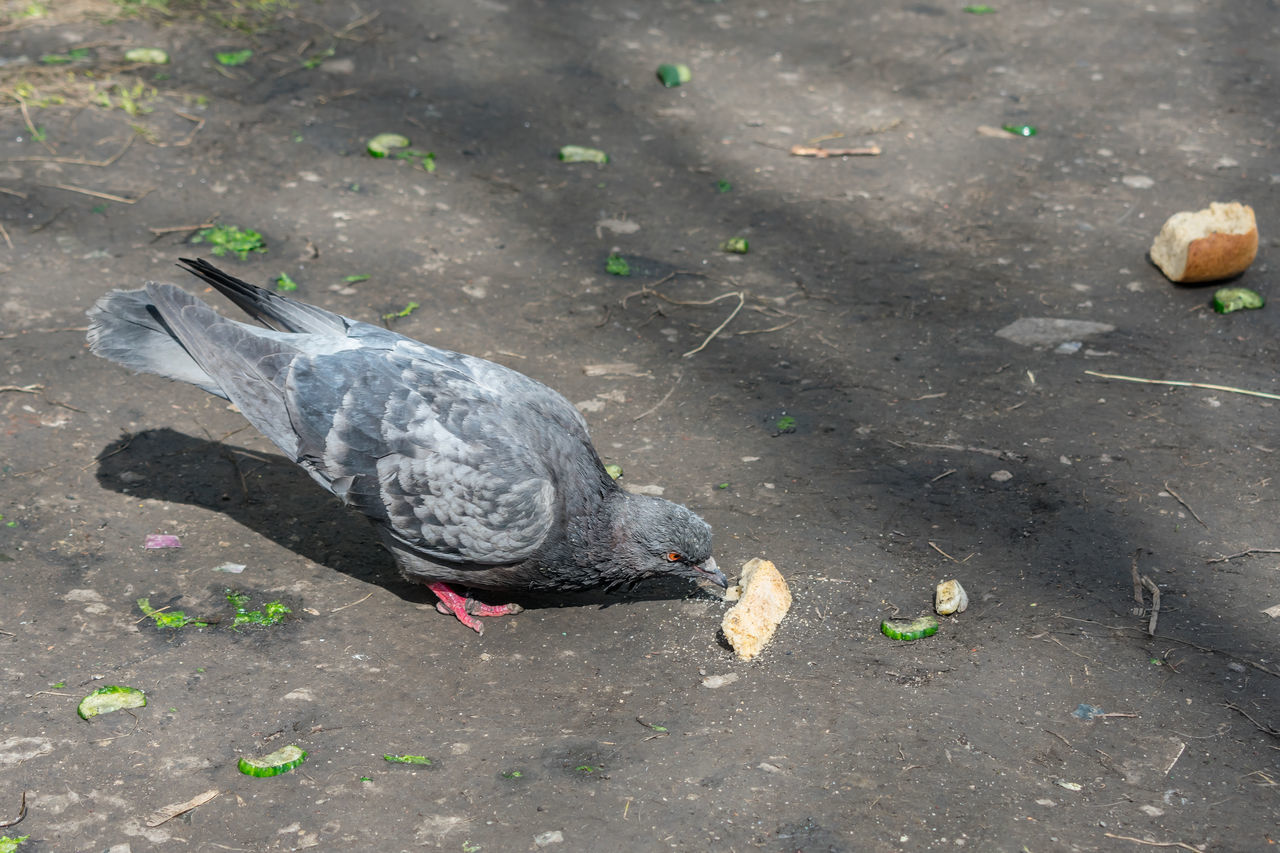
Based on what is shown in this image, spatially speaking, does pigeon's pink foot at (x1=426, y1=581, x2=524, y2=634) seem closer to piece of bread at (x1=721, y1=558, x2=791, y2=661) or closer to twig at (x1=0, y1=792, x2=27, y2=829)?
piece of bread at (x1=721, y1=558, x2=791, y2=661)

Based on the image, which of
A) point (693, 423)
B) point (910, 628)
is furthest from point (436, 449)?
point (910, 628)

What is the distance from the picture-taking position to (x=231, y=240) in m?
5.93

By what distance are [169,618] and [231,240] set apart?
2779mm

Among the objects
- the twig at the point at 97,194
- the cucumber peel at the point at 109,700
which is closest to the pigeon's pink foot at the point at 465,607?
the cucumber peel at the point at 109,700

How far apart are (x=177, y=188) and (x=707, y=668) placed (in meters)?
4.59

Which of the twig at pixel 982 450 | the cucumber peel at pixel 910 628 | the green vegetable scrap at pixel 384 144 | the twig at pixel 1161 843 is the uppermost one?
the green vegetable scrap at pixel 384 144

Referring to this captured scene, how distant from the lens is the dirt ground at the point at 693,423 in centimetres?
319

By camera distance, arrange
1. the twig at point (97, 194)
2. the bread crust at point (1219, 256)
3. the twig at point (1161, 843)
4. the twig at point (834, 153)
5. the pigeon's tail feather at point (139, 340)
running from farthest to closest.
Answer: the twig at point (834, 153)
the twig at point (97, 194)
the bread crust at point (1219, 256)
the pigeon's tail feather at point (139, 340)
the twig at point (1161, 843)

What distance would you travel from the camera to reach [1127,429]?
478 centimetres

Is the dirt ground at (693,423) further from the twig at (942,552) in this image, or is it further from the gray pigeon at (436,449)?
the gray pigeon at (436,449)

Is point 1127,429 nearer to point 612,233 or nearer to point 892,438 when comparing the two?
point 892,438

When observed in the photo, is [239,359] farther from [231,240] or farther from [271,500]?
[231,240]

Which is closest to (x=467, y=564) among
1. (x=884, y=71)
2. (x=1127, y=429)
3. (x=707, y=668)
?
(x=707, y=668)

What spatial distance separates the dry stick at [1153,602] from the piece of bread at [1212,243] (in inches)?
96.1
